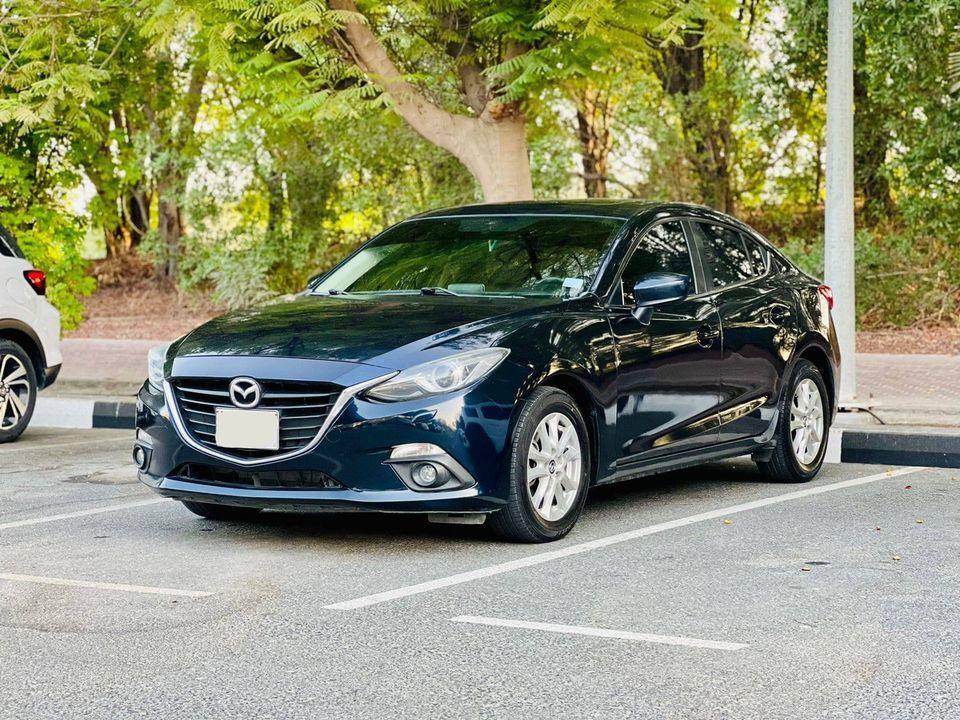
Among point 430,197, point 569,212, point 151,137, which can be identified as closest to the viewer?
point 569,212

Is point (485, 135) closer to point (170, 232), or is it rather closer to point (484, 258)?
point (484, 258)

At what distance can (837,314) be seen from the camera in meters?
11.1

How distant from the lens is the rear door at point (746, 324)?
805 centimetres

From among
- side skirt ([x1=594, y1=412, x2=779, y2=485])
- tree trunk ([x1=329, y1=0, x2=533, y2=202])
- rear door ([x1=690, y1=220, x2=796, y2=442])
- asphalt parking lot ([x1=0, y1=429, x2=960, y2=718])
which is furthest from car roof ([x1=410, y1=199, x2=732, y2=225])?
tree trunk ([x1=329, y1=0, x2=533, y2=202])

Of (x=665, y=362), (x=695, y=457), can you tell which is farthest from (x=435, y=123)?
(x=665, y=362)

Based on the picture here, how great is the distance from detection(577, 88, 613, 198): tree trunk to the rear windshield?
1148 centimetres

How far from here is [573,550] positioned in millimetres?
6594

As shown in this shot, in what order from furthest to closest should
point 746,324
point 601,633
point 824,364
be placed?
point 824,364
point 746,324
point 601,633

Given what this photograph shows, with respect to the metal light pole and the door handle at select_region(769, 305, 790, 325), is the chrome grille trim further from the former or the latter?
the metal light pole

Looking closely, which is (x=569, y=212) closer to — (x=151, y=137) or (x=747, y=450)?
(x=747, y=450)

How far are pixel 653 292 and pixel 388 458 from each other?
1.77 meters

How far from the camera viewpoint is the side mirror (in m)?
7.24

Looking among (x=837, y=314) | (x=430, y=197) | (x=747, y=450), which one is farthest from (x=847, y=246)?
(x=430, y=197)

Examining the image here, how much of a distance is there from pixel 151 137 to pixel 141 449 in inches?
734
